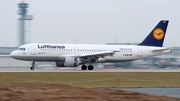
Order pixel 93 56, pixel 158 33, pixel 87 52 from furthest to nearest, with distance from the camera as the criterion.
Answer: pixel 158 33, pixel 87 52, pixel 93 56

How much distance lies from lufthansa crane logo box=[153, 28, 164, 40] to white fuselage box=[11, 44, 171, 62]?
1.62m

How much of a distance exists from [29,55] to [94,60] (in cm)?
770

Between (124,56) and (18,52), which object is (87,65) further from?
(18,52)

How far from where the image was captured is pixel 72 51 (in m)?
51.7

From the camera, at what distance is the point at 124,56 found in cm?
5384

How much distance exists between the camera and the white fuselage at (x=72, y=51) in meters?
50.5

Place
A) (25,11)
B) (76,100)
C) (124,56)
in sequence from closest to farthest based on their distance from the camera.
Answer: (76,100)
(124,56)
(25,11)

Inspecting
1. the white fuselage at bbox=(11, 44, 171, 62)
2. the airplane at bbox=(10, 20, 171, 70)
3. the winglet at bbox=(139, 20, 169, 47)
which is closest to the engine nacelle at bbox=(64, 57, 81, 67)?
the airplane at bbox=(10, 20, 171, 70)

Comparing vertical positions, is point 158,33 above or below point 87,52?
above

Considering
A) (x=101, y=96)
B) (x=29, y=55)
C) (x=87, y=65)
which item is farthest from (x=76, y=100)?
(x=87, y=65)

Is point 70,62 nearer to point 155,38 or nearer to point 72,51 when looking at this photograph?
point 72,51

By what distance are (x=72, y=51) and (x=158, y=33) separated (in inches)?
457

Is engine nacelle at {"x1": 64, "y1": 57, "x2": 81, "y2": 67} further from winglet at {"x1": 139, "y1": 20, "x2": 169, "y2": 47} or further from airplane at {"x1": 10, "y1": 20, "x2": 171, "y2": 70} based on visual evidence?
winglet at {"x1": 139, "y1": 20, "x2": 169, "y2": 47}

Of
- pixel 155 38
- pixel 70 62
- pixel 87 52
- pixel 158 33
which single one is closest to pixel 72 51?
pixel 87 52
